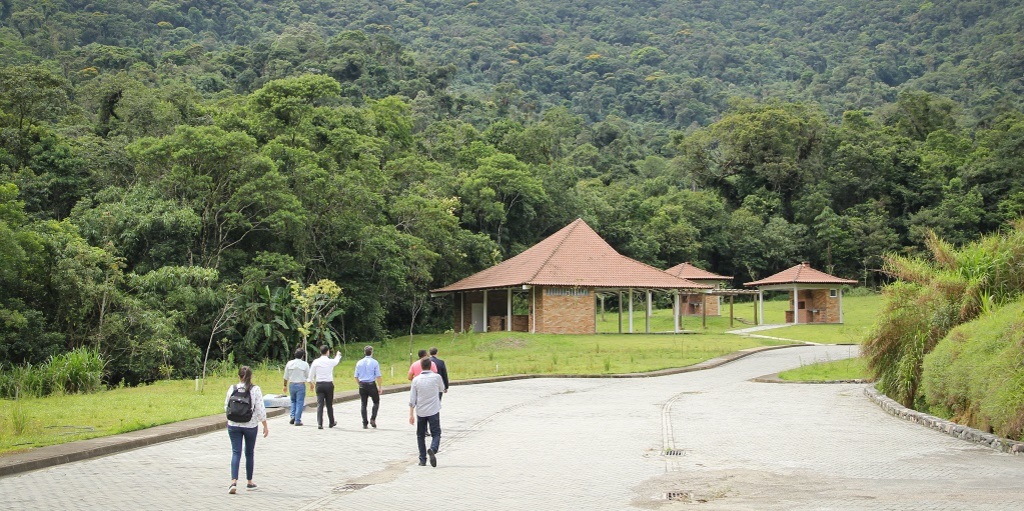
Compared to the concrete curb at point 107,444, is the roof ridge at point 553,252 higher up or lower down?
higher up

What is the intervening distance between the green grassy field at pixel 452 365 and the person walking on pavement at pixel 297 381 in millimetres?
1997

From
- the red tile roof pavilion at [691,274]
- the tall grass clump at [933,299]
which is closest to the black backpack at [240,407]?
the tall grass clump at [933,299]

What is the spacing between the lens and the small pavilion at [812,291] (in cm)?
4912

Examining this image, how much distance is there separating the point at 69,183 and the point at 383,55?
6240 centimetres

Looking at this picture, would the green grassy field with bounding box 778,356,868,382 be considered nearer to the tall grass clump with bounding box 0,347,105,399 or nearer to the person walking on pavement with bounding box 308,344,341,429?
the person walking on pavement with bounding box 308,344,341,429

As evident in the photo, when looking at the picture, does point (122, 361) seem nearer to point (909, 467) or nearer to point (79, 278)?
point (79, 278)

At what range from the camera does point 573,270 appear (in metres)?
42.1

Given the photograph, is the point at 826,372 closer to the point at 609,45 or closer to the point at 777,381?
the point at 777,381

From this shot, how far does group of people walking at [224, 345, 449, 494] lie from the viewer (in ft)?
33.1

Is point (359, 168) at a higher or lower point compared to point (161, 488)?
higher

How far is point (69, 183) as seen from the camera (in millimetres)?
36406

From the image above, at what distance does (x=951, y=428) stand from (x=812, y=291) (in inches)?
1508

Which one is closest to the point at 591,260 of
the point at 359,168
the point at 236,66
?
the point at 359,168

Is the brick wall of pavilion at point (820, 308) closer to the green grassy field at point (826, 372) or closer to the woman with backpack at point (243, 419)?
the green grassy field at point (826, 372)
